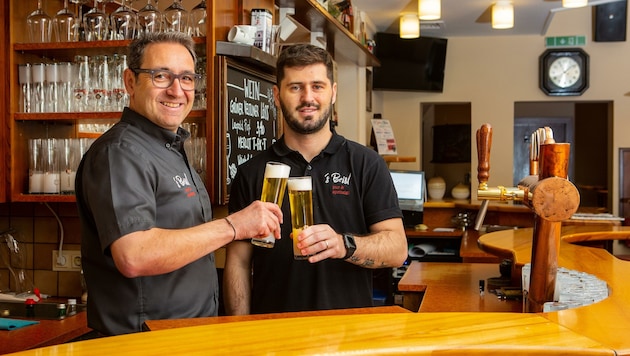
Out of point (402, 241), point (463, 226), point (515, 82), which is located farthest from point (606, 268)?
point (515, 82)

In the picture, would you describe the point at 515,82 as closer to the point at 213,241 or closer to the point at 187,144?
the point at 187,144

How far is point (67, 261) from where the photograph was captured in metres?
3.43

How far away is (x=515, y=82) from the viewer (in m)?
9.39

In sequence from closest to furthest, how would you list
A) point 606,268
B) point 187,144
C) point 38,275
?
point 606,268, point 187,144, point 38,275

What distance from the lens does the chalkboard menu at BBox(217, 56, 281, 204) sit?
3076 millimetres

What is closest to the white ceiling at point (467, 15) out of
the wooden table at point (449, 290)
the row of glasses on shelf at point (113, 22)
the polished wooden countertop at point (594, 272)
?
the polished wooden countertop at point (594, 272)

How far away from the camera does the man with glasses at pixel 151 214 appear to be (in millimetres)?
1833

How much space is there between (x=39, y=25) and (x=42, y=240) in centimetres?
102

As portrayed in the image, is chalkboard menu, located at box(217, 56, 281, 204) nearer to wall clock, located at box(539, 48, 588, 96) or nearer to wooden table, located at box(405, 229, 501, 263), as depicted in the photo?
wooden table, located at box(405, 229, 501, 263)

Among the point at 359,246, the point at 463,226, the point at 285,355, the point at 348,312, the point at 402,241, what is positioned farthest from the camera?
the point at 463,226

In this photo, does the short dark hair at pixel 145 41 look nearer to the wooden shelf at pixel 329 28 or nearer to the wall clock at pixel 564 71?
the wooden shelf at pixel 329 28

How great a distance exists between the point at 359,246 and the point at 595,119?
1259cm

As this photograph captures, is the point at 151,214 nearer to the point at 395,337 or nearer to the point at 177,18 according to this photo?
the point at 395,337

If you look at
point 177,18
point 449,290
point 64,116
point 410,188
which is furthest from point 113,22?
point 410,188
